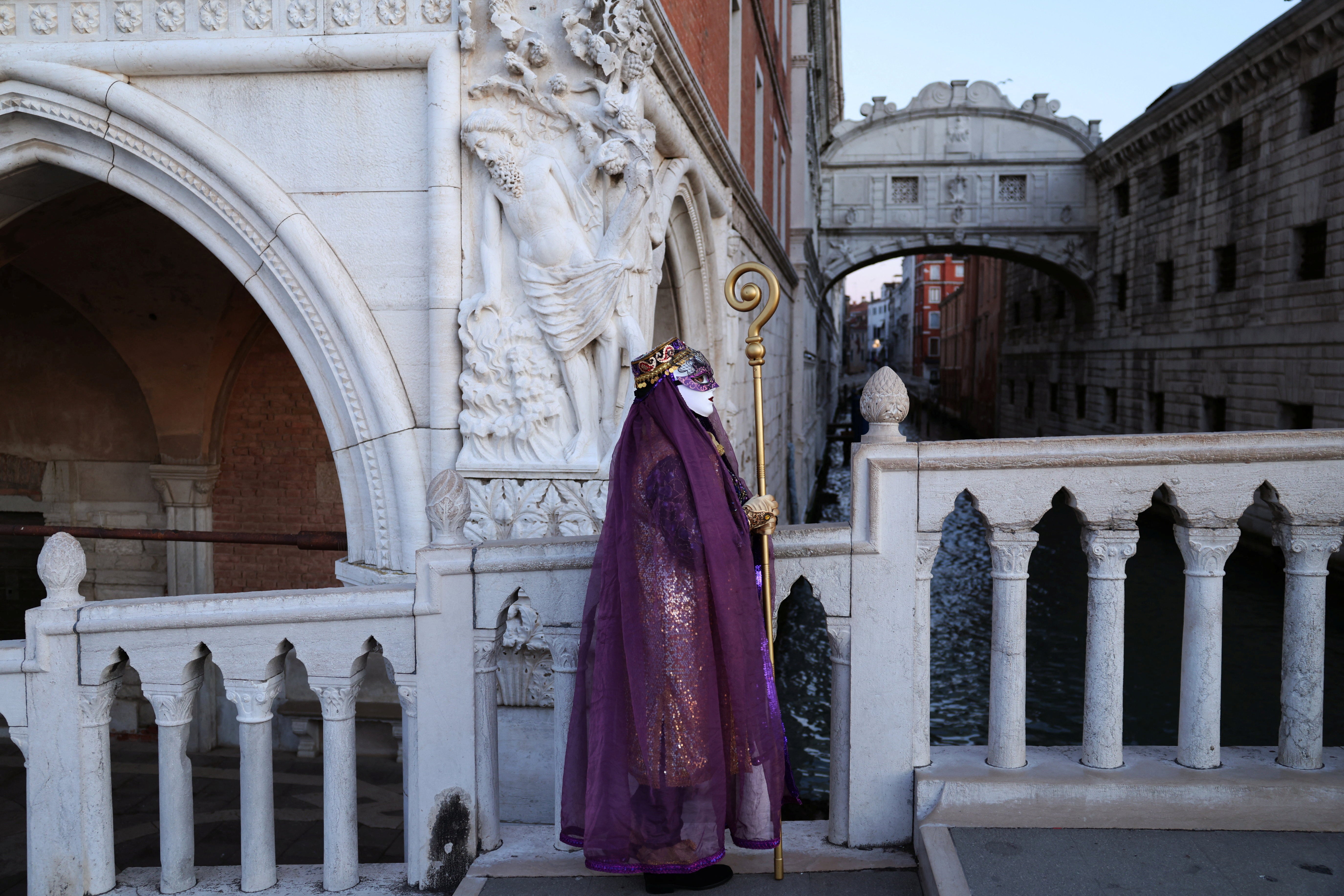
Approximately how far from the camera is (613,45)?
3.83 m

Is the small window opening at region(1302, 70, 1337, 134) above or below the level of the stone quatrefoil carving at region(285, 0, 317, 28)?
above

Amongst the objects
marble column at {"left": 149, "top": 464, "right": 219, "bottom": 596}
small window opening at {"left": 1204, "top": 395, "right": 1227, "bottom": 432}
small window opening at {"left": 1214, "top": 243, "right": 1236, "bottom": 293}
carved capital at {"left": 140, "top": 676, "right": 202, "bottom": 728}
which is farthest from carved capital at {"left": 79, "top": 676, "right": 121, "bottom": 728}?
small window opening at {"left": 1214, "top": 243, "right": 1236, "bottom": 293}

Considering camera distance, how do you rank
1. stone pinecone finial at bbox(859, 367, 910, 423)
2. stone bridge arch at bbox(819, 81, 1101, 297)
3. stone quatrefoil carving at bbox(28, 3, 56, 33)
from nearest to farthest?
stone pinecone finial at bbox(859, 367, 910, 423) → stone quatrefoil carving at bbox(28, 3, 56, 33) → stone bridge arch at bbox(819, 81, 1101, 297)

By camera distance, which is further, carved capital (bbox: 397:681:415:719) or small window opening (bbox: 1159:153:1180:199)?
small window opening (bbox: 1159:153:1180:199)

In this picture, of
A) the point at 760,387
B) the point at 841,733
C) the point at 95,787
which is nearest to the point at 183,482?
the point at 95,787

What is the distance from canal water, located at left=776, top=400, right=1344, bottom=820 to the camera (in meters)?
7.50

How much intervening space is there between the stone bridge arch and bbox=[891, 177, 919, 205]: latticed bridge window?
0.08 feet

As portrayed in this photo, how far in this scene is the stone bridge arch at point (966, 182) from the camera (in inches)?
931

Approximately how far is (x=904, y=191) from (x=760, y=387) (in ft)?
76.5

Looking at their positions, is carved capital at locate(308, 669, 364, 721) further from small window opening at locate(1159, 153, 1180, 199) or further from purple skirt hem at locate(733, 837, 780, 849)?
small window opening at locate(1159, 153, 1180, 199)

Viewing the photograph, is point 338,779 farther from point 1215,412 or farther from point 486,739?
point 1215,412

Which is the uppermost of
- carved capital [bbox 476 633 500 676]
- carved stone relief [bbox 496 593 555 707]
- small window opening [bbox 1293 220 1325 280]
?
small window opening [bbox 1293 220 1325 280]

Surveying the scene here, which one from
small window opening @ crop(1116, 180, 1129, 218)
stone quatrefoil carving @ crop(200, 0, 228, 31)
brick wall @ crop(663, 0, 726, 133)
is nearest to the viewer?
stone quatrefoil carving @ crop(200, 0, 228, 31)

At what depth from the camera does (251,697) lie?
2781 millimetres
